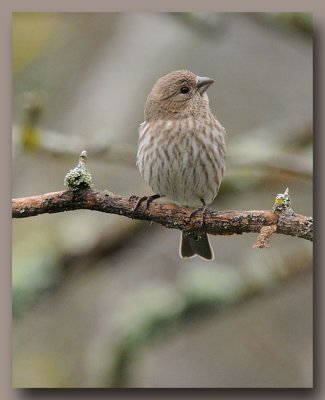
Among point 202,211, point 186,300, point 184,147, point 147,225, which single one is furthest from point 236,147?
point 202,211

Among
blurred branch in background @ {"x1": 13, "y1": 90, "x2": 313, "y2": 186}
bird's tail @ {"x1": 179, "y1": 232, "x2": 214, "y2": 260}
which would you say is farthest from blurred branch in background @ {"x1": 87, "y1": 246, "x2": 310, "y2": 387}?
blurred branch in background @ {"x1": 13, "y1": 90, "x2": 313, "y2": 186}

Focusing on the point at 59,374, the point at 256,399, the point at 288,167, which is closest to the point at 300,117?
the point at 288,167

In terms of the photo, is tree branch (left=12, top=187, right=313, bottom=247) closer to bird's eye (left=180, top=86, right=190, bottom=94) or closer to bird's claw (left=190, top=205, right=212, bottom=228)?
bird's claw (left=190, top=205, right=212, bottom=228)

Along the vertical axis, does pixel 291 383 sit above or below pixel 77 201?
below

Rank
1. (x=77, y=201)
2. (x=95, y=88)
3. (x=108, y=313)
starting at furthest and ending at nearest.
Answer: (x=95, y=88) → (x=108, y=313) → (x=77, y=201)

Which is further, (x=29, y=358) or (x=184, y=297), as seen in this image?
(x=184, y=297)

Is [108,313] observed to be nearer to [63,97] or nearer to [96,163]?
[96,163]
